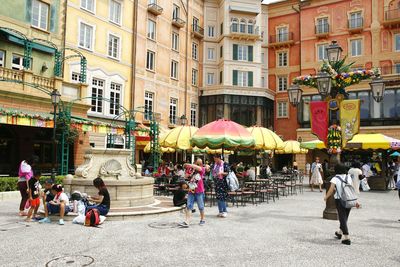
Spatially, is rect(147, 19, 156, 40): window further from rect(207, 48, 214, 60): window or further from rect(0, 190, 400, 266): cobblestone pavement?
rect(0, 190, 400, 266): cobblestone pavement

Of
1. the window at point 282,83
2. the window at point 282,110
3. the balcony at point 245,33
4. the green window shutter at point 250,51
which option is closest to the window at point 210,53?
the balcony at point 245,33

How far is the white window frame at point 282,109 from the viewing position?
38875mm

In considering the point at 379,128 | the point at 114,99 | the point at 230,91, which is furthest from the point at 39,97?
the point at 379,128

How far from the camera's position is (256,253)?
6.50 m

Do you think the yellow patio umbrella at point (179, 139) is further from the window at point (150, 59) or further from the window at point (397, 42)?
the window at point (397, 42)

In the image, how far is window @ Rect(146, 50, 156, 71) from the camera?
29.8 m

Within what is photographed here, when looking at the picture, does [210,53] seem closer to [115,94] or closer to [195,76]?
[195,76]

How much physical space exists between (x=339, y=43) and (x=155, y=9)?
1970 centimetres

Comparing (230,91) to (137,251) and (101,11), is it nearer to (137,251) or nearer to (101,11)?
(101,11)

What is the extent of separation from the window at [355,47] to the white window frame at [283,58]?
22.4 ft

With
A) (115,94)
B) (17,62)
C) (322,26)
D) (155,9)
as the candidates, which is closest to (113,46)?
(115,94)

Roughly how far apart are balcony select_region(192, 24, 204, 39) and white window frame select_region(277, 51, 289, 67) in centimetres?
961

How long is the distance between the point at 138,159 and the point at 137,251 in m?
22.1

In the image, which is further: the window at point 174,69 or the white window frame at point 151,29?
the window at point 174,69
